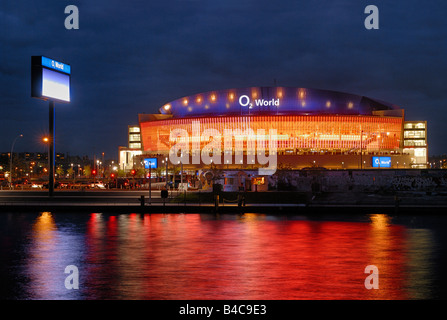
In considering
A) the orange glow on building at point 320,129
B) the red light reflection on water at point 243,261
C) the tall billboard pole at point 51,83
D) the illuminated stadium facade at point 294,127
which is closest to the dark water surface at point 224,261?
the red light reflection on water at point 243,261

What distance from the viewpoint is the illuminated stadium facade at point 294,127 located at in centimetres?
13950

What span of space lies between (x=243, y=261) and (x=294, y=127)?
420 ft

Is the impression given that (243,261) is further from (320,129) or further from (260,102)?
(260,102)

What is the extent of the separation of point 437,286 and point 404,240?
9574 mm

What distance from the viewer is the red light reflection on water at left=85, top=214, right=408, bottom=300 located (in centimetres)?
1174

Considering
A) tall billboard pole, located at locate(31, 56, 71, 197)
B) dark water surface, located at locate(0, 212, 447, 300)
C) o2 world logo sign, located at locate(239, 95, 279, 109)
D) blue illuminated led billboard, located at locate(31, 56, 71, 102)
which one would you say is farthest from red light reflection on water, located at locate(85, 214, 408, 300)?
o2 world logo sign, located at locate(239, 95, 279, 109)

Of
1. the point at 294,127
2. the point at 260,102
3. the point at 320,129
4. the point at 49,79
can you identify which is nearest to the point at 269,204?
the point at 49,79

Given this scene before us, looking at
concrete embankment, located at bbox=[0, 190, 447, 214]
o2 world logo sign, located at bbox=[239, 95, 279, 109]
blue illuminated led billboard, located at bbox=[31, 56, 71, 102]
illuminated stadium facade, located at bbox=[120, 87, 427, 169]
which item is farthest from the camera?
o2 world logo sign, located at bbox=[239, 95, 279, 109]

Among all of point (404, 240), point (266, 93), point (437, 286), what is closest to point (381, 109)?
point (266, 93)

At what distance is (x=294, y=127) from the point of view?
141875 millimetres

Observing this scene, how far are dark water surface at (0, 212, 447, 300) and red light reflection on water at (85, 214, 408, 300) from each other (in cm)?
3

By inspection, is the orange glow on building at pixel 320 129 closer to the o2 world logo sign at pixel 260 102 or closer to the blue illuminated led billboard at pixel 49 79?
the o2 world logo sign at pixel 260 102

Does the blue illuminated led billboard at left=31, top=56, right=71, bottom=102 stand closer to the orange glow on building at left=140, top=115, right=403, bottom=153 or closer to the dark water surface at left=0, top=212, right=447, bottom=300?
the dark water surface at left=0, top=212, right=447, bottom=300
